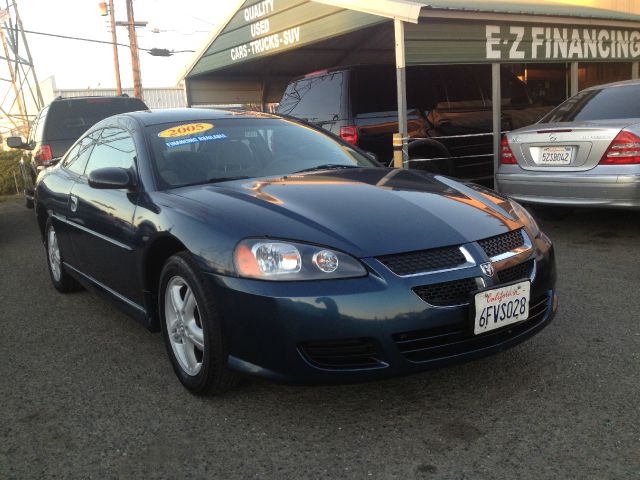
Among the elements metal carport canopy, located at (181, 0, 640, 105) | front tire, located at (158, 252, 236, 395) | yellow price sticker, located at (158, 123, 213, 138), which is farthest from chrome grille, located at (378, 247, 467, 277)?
metal carport canopy, located at (181, 0, 640, 105)

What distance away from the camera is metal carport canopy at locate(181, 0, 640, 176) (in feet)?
25.6

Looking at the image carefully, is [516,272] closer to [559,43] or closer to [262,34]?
[559,43]

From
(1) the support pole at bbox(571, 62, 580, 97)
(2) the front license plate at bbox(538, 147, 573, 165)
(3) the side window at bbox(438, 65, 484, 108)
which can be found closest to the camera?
(2) the front license plate at bbox(538, 147, 573, 165)

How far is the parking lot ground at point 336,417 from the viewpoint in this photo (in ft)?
7.47

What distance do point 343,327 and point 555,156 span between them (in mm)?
4285

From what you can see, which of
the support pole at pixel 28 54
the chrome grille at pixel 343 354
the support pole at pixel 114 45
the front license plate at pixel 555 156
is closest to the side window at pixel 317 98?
the front license plate at pixel 555 156

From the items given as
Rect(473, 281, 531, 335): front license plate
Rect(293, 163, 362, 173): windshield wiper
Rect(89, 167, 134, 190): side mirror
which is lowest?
Rect(473, 281, 531, 335): front license plate

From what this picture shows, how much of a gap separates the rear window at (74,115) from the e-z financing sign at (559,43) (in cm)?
554

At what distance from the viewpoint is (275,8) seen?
10.5 meters

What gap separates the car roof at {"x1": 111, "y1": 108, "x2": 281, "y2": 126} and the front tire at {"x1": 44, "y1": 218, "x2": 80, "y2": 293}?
1.40m

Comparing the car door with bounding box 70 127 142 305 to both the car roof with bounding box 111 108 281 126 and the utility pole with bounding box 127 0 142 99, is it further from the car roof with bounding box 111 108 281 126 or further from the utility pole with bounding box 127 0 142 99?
the utility pole with bounding box 127 0 142 99

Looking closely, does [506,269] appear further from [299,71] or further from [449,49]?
[299,71]

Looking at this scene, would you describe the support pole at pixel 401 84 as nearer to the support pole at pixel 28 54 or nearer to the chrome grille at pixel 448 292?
the chrome grille at pixel 448 292

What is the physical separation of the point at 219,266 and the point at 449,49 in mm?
6516
